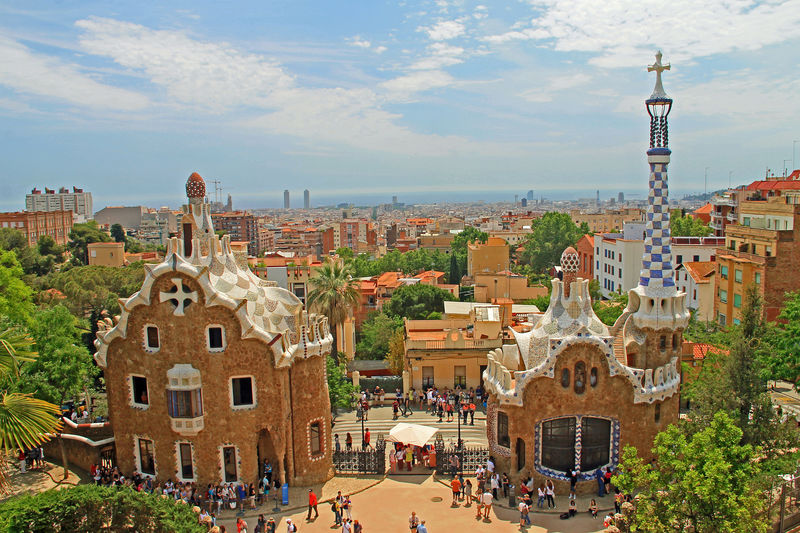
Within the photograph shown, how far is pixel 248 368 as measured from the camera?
27.5 metres

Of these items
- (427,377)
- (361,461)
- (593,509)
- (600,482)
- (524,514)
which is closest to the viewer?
(524,514)

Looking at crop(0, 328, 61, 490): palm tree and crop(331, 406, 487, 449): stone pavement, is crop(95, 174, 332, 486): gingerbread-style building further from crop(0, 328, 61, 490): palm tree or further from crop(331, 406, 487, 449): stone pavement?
crop(0, 328, 61, 490): palm tree

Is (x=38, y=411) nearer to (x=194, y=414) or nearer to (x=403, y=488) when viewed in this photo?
(x=194, y=414)

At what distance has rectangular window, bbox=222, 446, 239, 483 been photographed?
2775 centimetres

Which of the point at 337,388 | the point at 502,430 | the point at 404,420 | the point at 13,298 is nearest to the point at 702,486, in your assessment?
the point at 502,430

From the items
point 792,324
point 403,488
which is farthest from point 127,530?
point 792,324

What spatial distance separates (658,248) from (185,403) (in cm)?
2167

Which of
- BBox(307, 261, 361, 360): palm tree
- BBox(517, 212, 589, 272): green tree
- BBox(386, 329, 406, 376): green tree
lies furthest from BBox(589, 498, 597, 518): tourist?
BBox(517, 212, 589, 272): green tree

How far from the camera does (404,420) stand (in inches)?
1452

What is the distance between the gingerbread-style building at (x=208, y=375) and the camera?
27.0 m

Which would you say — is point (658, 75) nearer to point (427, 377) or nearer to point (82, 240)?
point (427, 377)

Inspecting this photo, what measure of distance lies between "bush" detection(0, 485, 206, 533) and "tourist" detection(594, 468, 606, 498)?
15.8m

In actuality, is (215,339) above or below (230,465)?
above

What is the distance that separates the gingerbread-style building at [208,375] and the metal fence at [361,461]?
137 cm
